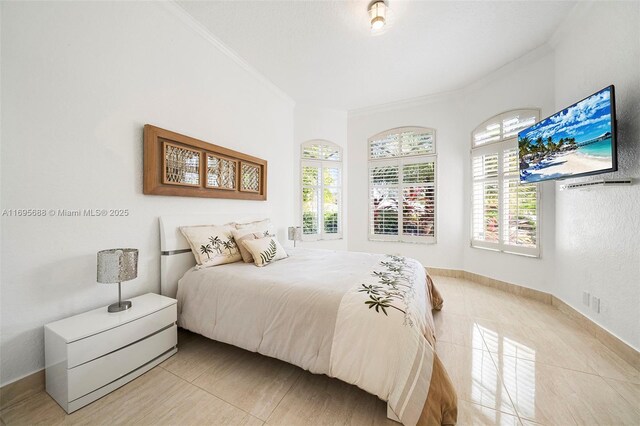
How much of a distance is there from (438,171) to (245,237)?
3.45 m

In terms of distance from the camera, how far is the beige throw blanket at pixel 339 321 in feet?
3.84

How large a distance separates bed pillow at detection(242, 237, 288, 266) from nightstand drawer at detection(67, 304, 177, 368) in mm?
739

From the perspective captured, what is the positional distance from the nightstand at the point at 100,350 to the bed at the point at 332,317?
0.30 metres

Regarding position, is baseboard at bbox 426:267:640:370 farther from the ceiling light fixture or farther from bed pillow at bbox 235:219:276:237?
the ceiling light fixture

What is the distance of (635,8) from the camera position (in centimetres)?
175

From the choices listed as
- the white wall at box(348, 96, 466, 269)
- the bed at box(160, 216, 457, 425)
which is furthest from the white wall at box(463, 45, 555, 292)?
the bed at box(160, 216, 457, 425)

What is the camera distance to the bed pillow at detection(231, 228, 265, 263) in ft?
7.60

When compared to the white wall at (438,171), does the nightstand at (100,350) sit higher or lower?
lower

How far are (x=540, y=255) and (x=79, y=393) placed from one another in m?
4.52

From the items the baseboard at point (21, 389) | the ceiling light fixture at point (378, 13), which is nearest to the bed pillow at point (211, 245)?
the baseboard at point (21, 389)

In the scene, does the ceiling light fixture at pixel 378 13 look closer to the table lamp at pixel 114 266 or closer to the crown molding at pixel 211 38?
the crown molding at pixel 211 38

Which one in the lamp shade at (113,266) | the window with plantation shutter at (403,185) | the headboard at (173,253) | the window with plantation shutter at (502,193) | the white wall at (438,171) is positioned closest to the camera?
the lamp shade at (113,266)

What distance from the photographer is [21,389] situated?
141 cm

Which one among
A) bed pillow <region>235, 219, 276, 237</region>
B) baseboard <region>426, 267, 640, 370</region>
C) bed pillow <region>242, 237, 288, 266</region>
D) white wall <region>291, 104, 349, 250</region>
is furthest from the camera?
white wall <region>291, 104, 349, 250</region>
